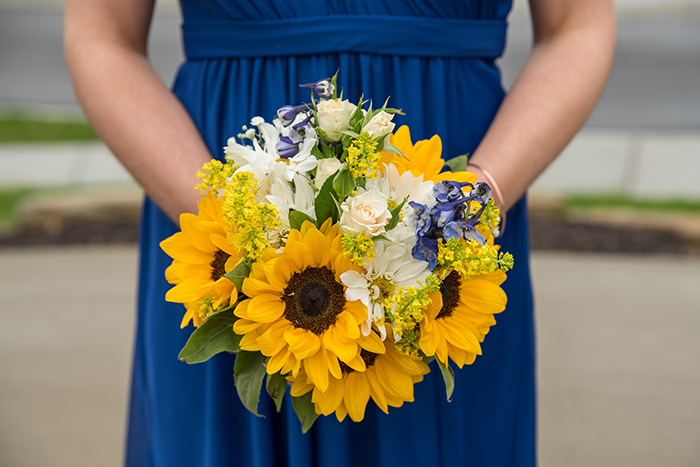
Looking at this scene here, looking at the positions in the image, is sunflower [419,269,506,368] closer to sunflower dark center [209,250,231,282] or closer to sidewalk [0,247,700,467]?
sunflower dark center [209,250,231,282]

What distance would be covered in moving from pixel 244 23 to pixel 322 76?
157mm

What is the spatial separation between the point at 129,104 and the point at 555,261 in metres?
4.38

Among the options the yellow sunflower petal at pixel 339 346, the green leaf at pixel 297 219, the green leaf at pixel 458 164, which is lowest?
the yellow sunflower petal at pixel 339 346

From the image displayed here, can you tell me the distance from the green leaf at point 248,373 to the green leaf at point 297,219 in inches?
7.6

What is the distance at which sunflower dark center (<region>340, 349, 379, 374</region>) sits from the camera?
80 centimetres

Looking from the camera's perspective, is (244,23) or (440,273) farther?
(244,23)

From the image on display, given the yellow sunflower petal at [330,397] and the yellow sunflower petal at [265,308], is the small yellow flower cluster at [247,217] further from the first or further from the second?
the yellow sunflower petal at [330,397]

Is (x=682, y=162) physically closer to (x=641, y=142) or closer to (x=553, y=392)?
(x=641, y=142)

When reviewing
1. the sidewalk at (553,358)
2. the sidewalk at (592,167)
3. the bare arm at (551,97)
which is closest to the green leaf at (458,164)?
the bare arm at (551,97)

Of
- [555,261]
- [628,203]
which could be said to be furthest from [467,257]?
[628,203]

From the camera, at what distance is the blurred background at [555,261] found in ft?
9.77

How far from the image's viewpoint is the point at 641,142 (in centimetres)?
757

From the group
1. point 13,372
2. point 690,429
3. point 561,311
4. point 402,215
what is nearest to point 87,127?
point 13,372

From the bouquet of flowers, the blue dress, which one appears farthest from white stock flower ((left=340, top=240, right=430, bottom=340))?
the blue dress
